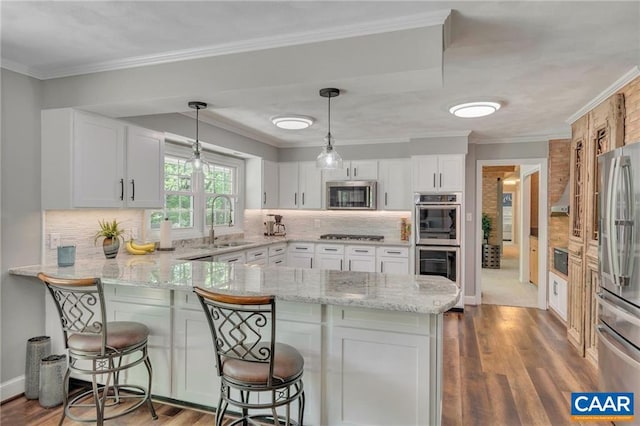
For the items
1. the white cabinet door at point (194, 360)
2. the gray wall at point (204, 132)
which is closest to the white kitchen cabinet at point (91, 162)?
the gray wall at point (204, 132)

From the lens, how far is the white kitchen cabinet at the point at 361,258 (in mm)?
5387

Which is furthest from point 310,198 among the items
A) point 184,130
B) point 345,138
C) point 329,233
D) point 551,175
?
point 551,175

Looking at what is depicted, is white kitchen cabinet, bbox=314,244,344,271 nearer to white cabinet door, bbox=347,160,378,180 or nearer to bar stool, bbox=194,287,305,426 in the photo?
white cabinet door, bbox=347,160,378,180

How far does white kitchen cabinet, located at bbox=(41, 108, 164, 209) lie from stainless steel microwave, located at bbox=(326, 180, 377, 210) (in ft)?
9.86

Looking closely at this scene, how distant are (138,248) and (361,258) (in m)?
3.03

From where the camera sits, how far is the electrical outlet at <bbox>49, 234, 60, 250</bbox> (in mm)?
2996

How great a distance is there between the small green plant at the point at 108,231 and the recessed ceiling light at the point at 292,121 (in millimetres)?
2025

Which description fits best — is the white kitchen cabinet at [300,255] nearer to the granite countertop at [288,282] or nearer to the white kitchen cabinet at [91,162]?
the white kitchen cabinet at [91,162]

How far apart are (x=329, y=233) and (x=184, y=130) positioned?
9.82ft

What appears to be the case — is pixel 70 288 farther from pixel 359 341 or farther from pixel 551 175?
pixel 551 175

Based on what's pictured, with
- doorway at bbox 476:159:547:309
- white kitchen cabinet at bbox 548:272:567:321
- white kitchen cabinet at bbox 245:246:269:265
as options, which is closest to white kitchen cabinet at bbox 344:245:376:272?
white kitchen cabinet at bbox 245:246:269:265

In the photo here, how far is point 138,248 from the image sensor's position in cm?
361

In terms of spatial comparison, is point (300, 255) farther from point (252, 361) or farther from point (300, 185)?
point (252, 361)

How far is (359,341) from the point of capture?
210cm
